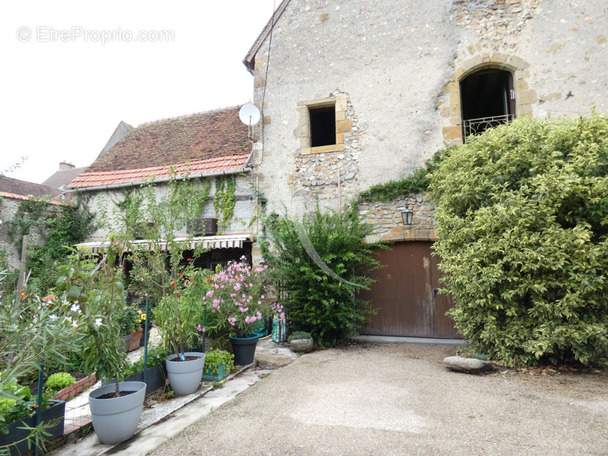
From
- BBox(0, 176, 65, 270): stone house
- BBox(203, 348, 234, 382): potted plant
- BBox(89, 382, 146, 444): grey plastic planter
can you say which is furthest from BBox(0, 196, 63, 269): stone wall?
BBox(89, 382, 146, 444): grey plastic planter

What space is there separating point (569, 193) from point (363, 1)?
6047 mm

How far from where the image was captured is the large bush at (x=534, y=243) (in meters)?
4.75

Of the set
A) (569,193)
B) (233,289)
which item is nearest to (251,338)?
(233,289)

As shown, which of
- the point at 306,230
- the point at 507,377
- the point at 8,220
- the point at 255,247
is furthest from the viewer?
the point at 8,220

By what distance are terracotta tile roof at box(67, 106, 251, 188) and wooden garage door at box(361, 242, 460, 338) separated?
13.8 feet

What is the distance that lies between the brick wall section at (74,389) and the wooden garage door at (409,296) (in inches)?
202

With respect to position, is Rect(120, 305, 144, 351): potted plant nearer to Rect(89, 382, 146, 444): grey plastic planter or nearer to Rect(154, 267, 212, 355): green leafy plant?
Rect(154, 267, 212, 355): green leafy plant

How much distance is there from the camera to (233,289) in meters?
5.63

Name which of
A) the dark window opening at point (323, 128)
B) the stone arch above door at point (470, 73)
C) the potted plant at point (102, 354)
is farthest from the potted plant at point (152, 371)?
the dark window opening at point (323, 128)

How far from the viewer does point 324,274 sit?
22.4ft

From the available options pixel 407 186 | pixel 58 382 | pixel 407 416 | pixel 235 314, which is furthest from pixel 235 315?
pixel 407 186

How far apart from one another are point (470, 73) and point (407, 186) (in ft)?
8.96

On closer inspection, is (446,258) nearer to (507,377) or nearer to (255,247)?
(507,377)

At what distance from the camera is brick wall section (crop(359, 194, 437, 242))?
7328 millimetres
